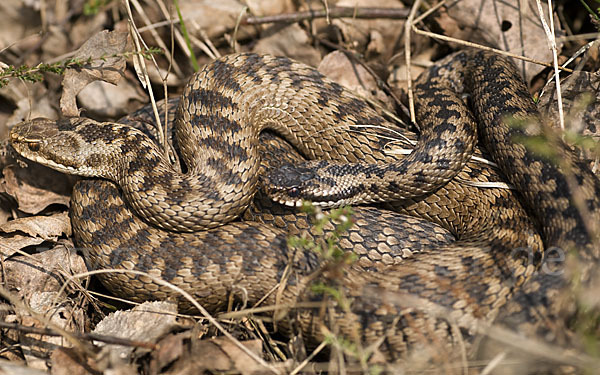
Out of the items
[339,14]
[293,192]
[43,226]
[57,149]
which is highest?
[339,14]

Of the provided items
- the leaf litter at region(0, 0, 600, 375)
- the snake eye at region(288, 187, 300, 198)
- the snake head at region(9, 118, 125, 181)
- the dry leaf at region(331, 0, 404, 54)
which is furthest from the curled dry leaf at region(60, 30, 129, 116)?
the dry leaf at region(331, 0, 404, 54)

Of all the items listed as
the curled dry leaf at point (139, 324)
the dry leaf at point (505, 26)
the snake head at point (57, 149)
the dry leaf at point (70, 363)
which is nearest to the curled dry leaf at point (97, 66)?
the snake head at point (57, 149)

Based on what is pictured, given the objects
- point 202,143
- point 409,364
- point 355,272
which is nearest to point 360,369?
point 409,364

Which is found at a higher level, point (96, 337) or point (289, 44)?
point (289, 44)

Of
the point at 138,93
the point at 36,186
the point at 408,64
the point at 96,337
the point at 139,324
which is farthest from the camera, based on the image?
the point at 138,93

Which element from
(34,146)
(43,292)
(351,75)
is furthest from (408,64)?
(43,292)

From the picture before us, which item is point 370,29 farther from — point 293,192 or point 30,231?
point 30,231

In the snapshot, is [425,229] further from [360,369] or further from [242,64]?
[242,64]

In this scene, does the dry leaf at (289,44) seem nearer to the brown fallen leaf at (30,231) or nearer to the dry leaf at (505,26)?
the dry leaf at (505,26)
